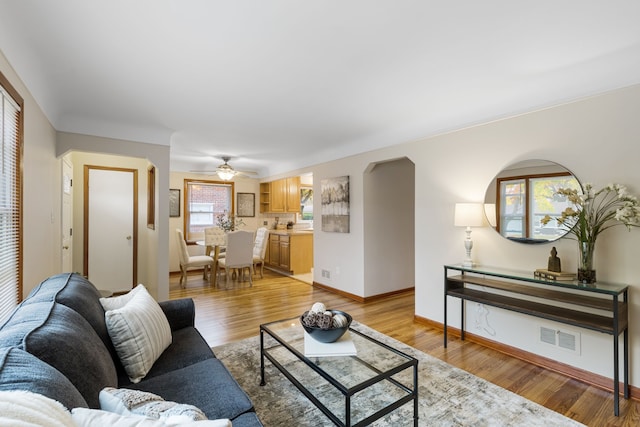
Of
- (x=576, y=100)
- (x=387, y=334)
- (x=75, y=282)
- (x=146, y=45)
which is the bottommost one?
(x=387, y=334)

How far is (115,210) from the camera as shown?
4758 millimetres

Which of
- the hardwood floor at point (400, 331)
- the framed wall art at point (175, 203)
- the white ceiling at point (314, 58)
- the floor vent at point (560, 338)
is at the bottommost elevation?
the hardwood floor at point (400, 331)

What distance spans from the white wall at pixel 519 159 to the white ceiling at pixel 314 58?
6.8 inches

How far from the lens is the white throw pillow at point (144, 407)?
0.90 metres

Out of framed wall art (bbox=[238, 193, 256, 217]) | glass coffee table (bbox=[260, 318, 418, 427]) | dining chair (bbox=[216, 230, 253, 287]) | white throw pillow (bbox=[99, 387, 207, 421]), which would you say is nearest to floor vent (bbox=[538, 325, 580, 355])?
glass coffee table (bbox=[260, 318, 418, 427])

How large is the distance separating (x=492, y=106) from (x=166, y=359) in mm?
3404

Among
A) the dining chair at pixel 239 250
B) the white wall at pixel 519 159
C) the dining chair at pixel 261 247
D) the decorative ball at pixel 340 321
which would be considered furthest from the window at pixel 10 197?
the dining chair at pixel 261 247

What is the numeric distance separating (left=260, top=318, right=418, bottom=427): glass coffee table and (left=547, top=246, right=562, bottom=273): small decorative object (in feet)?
4.71

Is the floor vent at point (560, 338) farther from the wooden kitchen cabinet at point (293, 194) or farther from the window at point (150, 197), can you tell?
the wooden kitchen cabinet at point (293, 194)

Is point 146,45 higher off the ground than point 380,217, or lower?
higher

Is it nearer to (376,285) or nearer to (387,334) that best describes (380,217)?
(376,285)

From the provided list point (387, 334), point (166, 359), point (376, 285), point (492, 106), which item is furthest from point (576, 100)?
point (166, 359)

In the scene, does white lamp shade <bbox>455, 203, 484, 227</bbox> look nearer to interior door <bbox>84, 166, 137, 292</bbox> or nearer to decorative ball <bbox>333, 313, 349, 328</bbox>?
decorative ball <bbox>333, 313, 349, 328</bbox>

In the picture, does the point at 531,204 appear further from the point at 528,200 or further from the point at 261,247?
the point at 261,247
